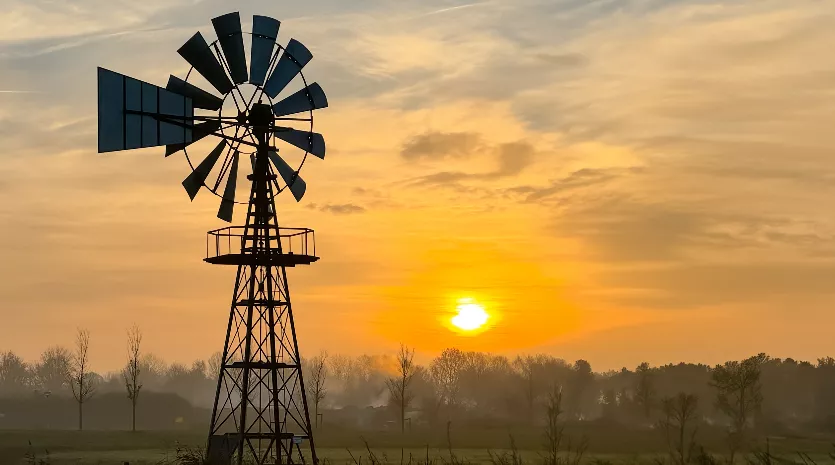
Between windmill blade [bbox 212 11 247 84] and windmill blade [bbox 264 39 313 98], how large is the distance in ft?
3.92

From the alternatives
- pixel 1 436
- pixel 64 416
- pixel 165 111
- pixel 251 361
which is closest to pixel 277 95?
pixel 165 111

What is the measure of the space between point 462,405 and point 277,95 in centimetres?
16605

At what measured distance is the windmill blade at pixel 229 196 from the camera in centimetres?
3659

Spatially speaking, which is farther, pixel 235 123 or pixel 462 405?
pixel 462 405

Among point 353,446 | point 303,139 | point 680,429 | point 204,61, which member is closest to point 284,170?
point 303,139

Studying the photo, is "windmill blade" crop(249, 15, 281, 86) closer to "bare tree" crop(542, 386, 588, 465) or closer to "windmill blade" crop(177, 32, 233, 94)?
"windmill blade" crop(177, 32, 233, 94)

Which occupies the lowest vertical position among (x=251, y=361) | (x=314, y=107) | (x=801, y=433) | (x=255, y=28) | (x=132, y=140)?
(x=801, y=433)

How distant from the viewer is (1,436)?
77188 mm

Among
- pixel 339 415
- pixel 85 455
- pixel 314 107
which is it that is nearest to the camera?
pixel 314 107

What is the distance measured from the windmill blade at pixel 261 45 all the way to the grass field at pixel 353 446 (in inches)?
1199

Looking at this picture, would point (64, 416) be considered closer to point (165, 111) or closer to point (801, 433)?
point (801, 433)

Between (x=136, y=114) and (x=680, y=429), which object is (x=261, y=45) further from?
(x=680, y=429)

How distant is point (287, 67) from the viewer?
36.5 m

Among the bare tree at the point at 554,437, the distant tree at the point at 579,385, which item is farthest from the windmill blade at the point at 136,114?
the distant tree at the point at 579,385
